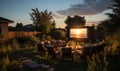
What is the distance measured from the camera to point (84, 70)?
358 inches

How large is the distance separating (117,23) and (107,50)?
2.12m

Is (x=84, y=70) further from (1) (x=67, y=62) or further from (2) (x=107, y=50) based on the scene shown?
(2) (x=107, y=50)

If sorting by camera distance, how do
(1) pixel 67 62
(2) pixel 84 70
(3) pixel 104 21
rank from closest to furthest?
(2) pixel 84 70 < (1) pixel 67 62 < (3) pixel 104 21

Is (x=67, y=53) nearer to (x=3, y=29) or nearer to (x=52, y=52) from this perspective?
(x=52, y=52)

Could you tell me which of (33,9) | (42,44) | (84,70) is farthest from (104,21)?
(33,9)

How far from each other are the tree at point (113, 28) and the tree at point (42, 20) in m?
14.4

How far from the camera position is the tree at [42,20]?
30016mm

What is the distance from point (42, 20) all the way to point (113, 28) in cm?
1999

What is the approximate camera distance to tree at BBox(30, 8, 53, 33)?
30.0 meters

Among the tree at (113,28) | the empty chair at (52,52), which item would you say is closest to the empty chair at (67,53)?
the empty chair at (52,52)

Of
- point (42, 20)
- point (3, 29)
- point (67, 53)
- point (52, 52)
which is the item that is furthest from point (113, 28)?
point (42, 20)

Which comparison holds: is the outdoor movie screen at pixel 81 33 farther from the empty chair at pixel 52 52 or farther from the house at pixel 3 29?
the empty chair at pixel 52 52

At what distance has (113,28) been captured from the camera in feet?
43.7

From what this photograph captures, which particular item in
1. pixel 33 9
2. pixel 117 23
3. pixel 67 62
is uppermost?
pixel 33 9
